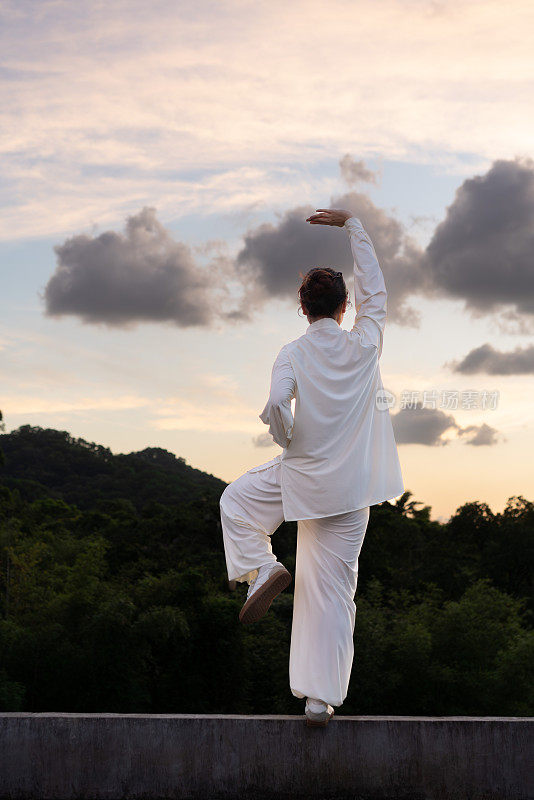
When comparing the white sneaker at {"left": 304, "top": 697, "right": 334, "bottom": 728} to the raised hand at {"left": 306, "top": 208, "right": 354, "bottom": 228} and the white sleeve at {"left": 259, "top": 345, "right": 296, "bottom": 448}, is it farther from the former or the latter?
the raised hand at {"left": 306, "top": 208, "right": 354, "bottom": 228}

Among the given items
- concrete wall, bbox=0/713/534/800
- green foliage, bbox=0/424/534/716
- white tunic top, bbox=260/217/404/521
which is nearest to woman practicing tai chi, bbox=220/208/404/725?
white tunic top, bbox=260/217/404/521

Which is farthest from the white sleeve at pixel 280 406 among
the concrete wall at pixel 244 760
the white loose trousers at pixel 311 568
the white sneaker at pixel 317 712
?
the concrete wall at pixel 244 760

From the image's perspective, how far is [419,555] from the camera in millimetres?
22844

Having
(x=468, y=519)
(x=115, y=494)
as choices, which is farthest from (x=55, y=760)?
(x=115, y=494)

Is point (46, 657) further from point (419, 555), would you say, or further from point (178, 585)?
point (419, 555)

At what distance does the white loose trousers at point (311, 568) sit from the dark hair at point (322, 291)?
2.30 feet

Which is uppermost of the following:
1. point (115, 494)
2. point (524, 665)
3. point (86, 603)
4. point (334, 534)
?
point (115, 494)

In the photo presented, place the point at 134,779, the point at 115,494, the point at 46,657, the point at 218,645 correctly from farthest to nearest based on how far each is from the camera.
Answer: the point at 115,494
the point at 218,645
the point at 46,657
the point at 134,779

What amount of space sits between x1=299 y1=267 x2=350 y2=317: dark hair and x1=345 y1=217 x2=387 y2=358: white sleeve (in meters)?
0.11

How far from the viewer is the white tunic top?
3240 millimetres

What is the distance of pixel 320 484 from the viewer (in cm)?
324

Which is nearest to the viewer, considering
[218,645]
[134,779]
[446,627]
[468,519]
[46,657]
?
[134,779]

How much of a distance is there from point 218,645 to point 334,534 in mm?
12968

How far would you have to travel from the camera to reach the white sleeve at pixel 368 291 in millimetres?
3477
